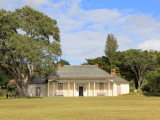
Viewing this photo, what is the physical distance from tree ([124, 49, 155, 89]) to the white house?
60.5ft

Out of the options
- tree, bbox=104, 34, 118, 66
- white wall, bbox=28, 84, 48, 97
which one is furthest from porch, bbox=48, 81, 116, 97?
tree, bbox=104, 34, 118, 66

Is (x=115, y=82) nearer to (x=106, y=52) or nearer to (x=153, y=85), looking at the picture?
(x=153, y=85)

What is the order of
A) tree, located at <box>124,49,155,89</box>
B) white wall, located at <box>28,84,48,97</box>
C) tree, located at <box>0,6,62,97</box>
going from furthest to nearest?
tree, located at <box>124,49,155,89</box>
white wall, located at <box>28,84,48,97</box>
tree, located at <box>0,6,62,97</box>

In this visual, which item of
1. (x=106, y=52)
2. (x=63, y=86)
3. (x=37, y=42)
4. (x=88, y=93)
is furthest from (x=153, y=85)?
(x=106, y=52)

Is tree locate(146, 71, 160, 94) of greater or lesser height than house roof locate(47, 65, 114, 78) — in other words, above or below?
below

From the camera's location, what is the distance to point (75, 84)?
40.5 metres

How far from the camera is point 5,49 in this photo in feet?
100

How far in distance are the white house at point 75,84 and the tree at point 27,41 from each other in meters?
7.23

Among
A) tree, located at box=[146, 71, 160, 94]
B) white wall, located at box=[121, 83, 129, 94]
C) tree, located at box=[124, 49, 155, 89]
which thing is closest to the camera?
tree, located at box=[146, 71, 160, 94]

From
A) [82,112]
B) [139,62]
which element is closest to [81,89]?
[139,62]

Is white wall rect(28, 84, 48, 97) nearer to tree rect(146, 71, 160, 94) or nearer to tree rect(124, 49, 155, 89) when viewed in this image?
tree rect(146, 71, 160, 94)

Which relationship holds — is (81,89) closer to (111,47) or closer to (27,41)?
(27,41)

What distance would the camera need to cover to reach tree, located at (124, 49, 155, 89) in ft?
190

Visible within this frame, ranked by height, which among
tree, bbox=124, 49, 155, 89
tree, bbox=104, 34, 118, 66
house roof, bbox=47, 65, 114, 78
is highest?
tree, bbox=104, 34, 118, 66
